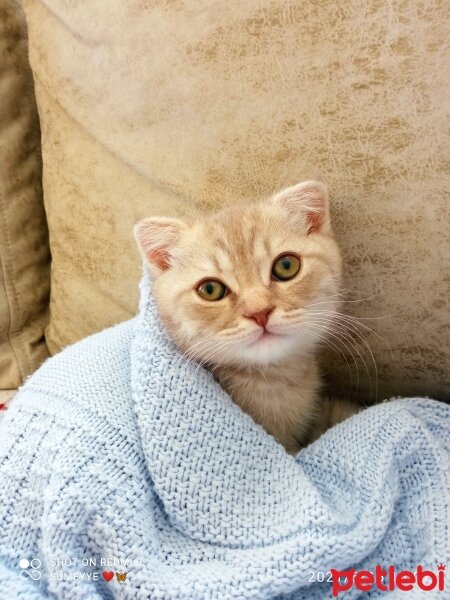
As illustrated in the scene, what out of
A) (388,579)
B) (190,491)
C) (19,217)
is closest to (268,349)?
(190,491)

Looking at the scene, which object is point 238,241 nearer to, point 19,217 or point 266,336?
point 266,336

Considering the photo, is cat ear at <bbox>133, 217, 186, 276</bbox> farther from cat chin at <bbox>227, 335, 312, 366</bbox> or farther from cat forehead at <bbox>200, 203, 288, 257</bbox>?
cat chin at <bbox>227, 335, 312, 366</bbox>

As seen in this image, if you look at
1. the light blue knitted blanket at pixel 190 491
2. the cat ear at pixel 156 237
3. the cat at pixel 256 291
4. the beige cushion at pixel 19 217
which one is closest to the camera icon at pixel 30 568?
the light blue knitted blanket at pixel 190 491

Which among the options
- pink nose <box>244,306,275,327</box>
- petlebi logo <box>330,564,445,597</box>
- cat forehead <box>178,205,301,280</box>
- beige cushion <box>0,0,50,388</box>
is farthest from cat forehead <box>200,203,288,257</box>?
beige cushion <box>0,0,50,388</box>

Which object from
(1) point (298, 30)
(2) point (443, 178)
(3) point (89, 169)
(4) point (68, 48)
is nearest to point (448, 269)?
(2) point (443, 178)

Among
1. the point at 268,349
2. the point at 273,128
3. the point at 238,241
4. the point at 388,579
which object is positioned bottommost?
the point at 388,579

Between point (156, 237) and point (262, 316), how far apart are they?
261 millimetres

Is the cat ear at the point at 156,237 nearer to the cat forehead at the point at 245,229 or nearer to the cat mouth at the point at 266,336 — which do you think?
the cat forehead at the point at 245,229

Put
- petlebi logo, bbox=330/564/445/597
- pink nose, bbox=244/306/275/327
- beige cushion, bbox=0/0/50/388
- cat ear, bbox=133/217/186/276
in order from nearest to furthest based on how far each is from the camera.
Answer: petlebi logo, bbox=330/564/445/597, pink nose, bbox=244/306/275/327, cat ear, bbox=133/217/186/276, beige cushion, bbox=0/0/50/388

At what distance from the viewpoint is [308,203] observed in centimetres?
94

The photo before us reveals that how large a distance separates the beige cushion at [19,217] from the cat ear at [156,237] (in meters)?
0.55

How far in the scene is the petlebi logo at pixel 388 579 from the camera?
701 millimetres

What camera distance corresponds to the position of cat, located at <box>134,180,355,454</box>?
34.1 inches

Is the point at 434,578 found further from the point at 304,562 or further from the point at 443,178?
the point at 443,178
